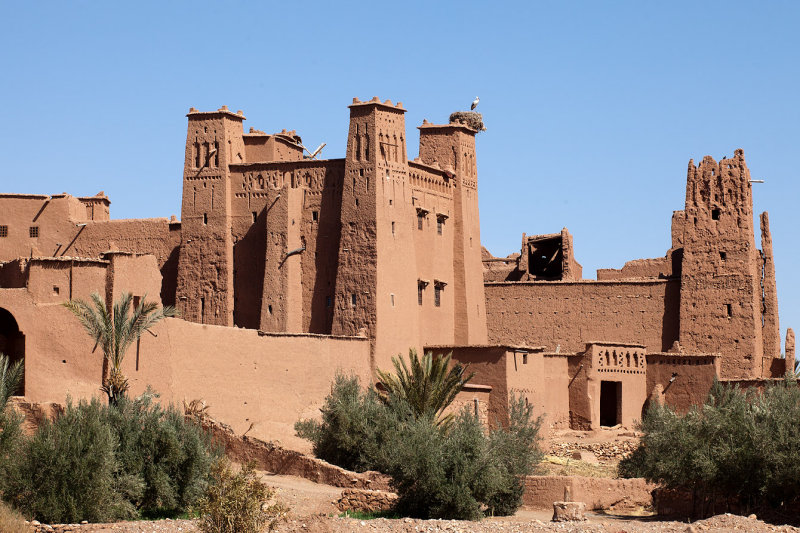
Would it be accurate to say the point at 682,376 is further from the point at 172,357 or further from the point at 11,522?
the point at 11,522

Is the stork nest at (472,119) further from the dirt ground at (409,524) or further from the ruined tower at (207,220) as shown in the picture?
the dirt ground at (409,524)

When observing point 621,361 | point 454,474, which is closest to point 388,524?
point 454,474

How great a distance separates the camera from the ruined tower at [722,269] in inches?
1786

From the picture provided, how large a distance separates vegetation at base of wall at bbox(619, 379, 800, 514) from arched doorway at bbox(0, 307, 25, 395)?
564 inches

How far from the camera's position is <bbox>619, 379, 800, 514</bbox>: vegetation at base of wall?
28.3m

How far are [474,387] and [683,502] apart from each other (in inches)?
375

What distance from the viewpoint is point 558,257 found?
53250mm

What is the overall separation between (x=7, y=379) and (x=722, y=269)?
1009 inches

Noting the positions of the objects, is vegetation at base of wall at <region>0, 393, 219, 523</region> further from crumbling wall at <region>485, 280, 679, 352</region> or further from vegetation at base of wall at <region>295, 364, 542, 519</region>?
crumbling wall at <region>485, 280, 679, 352</region>

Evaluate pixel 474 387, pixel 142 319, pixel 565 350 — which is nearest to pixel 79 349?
pixel 142 319

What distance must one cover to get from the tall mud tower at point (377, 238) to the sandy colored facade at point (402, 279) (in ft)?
0.18

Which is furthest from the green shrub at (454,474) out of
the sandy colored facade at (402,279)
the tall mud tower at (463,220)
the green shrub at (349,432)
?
the tall mud tower at (463,220)

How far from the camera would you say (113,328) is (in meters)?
A: 30.5

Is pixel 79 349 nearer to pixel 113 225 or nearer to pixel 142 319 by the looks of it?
pixel 142 319
